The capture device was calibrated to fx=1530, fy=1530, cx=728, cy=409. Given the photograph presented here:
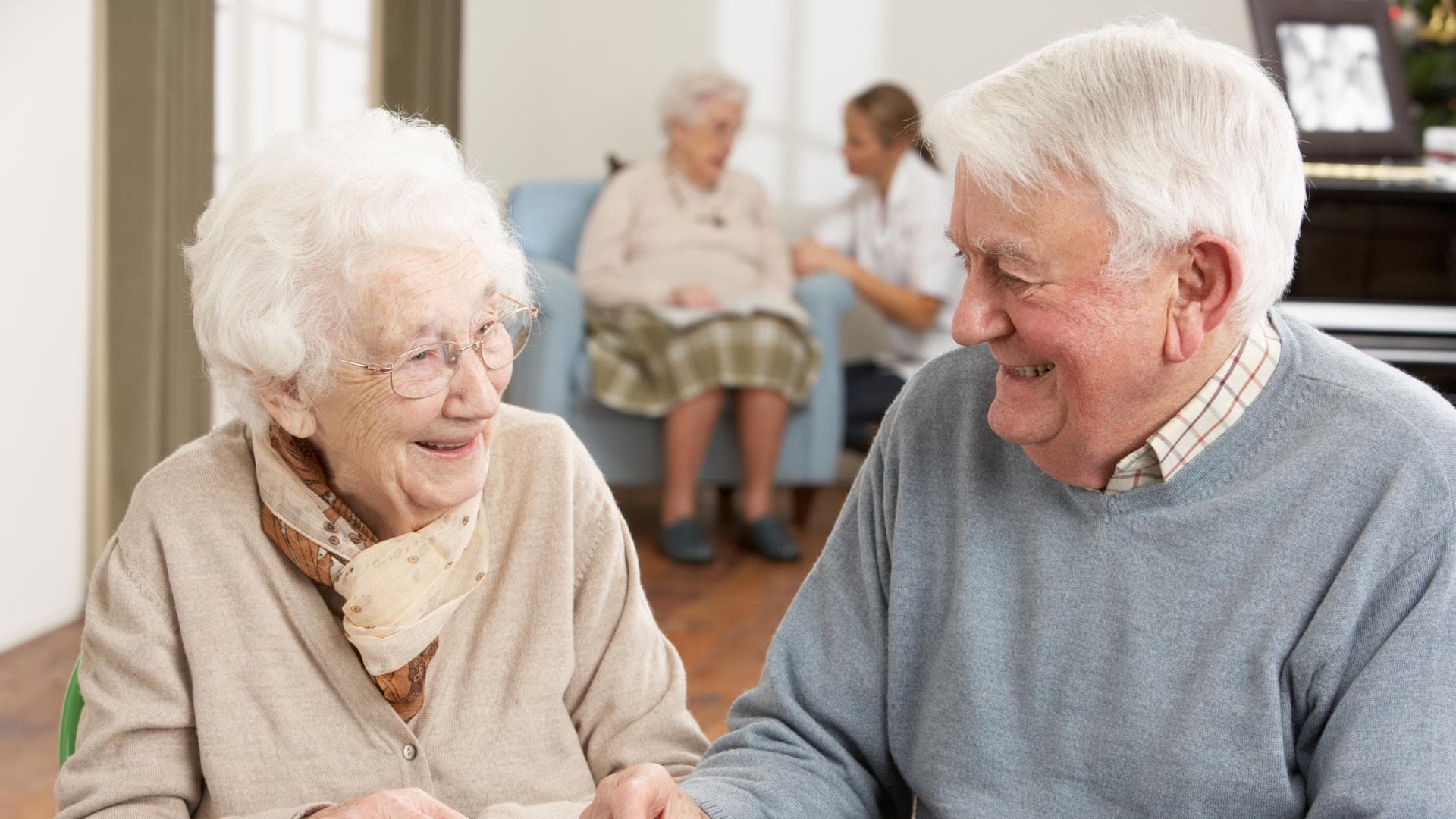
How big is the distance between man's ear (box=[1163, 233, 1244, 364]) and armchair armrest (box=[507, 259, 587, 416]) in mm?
3206

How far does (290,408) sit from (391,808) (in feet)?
1.24


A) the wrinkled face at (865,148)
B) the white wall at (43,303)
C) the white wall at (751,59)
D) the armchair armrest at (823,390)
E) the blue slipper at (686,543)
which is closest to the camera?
the white wall at (43,303)

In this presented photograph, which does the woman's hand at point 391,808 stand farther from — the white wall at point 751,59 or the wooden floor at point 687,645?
the white wall at point 751,59

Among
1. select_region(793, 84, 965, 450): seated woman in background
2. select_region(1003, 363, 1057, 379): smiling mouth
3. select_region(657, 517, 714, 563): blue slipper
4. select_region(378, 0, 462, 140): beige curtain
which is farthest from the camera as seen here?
select_region(378, 0, 462, 140): beige curtain

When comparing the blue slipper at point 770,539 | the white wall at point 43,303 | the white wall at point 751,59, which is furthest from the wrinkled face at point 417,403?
the white wall at point 751,59

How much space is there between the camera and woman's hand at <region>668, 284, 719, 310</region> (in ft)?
14.5

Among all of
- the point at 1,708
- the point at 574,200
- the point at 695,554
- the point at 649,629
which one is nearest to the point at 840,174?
the point at 574,200

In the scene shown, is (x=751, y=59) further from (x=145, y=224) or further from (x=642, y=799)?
(x=642, y=799)

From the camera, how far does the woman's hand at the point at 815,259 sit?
472 cm

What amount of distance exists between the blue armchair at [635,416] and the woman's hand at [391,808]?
3036mm

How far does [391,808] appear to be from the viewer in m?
1.24

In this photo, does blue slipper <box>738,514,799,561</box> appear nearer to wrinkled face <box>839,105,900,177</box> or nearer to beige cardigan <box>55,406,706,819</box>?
wrinkled face <box>839,105,900,177</box>

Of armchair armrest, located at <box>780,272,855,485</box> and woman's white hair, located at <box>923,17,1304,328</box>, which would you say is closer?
woman's white hair, located at <box>923,17,1304,328</box>

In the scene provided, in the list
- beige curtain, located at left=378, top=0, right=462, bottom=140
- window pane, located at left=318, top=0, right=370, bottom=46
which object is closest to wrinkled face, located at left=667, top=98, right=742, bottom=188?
beige curtain, located at left=378, top=0, right=462, bottom=140
